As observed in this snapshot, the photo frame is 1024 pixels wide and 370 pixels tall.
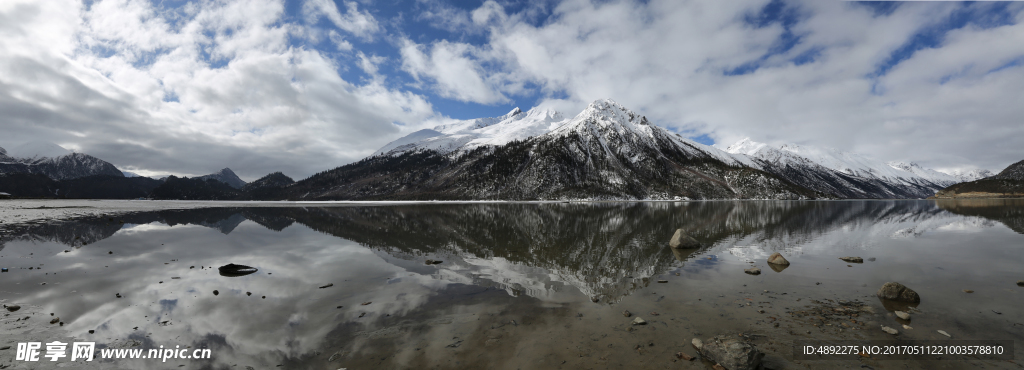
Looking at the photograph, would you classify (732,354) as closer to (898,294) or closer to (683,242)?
(898,294)

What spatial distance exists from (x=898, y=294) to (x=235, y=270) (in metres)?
34.0

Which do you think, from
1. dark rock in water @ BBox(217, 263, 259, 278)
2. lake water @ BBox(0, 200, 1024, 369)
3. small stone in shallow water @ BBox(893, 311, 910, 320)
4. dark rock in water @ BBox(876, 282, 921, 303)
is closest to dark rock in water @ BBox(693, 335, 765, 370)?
lake water @ BBox(0, 200, 1024, 369)

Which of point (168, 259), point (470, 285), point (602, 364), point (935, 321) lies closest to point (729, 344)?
point (602, 364)

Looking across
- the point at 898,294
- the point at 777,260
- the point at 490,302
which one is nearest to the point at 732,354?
the point at 490,302

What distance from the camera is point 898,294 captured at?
590 inches

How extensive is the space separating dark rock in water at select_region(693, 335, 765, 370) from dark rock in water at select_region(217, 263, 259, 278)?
24104 millimetres

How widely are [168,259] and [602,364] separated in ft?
102

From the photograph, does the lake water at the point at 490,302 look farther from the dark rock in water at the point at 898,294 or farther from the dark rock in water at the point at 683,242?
the dark rock in water at the point at 683,242

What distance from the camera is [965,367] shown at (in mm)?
9297

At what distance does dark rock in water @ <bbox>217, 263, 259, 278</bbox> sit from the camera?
2070cm

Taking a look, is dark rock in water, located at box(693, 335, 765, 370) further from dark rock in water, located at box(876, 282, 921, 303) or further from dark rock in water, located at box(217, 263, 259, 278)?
dark rock in water, located at box(217, 263, 259, 278)

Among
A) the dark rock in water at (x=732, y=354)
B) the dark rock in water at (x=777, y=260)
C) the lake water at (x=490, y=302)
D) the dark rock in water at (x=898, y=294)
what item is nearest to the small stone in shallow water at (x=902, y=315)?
the lake water at (x=490, y=302)

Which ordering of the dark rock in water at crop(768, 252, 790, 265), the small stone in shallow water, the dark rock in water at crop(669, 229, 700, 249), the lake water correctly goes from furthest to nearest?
the dark rock in water at crop(669, 229, 700, 249) → the dark rock in water at crop(768, 252, 790, 265) → the small stone in shallow water → the lake water

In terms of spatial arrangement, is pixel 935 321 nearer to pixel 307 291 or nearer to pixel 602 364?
pixel 602 364
